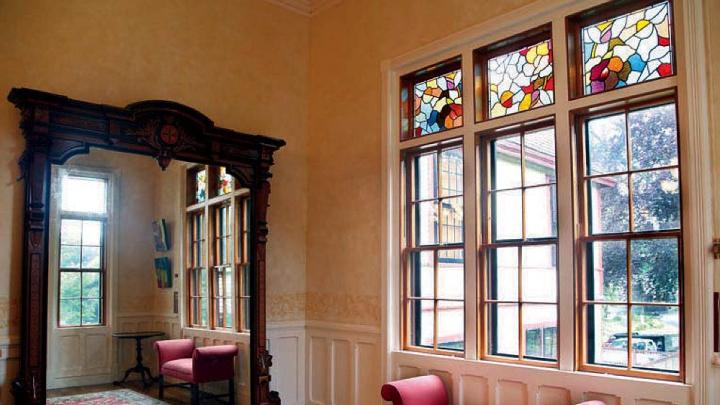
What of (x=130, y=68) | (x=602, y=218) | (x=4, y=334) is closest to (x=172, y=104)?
(x=130, y=68)

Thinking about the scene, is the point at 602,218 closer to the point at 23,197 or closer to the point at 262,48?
the point at 262,48

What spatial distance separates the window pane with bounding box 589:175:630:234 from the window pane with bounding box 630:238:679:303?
174 millimetres

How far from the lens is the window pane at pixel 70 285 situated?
14.6 ft

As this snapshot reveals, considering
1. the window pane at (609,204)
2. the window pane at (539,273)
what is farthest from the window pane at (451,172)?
the window pane at (609,204)

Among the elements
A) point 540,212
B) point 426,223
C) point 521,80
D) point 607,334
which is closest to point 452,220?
point 426,223

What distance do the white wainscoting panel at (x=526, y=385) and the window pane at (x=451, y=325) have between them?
0.16m

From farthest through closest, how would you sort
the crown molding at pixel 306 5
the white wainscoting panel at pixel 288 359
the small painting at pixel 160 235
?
the crown molding at pixel 306 5
the white wainscoting panel at pixel 288 359
the small painting at pixel 160 235

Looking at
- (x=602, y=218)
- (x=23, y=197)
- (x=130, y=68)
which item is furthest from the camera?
(x=130, y=68)

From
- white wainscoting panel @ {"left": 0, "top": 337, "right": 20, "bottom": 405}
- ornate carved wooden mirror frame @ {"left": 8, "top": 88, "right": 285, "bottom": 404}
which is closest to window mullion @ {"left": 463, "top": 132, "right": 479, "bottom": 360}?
ornate carved wooden mirror frame @ {"left": 8, "top": 88, "right": 285, "bottom": 404}

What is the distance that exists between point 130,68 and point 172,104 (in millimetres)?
541

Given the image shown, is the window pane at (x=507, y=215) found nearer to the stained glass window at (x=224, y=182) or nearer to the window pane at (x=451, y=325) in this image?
the window pane at (x=451, y=325)

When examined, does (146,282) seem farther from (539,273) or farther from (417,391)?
(539,273)

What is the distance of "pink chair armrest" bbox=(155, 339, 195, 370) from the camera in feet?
16.0

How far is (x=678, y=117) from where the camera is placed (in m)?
3.66
